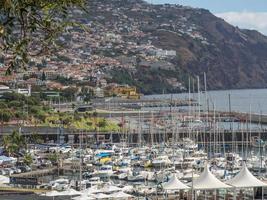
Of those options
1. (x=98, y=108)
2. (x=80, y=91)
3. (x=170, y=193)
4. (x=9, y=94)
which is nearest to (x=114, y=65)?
(x=80, y=91)

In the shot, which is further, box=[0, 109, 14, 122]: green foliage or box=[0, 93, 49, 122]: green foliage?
box=[0, 93, 49, 122]: green foliage

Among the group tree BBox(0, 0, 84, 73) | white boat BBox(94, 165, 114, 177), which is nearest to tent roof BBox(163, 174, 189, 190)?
white boat BBox(94, 165, 114, 177)

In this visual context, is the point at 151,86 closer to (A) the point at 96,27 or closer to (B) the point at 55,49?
(A) the point at 96,27

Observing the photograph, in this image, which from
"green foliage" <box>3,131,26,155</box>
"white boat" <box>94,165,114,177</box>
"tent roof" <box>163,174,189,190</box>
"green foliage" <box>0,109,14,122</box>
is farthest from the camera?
"green foliage" <box>0,109,14,122</box>

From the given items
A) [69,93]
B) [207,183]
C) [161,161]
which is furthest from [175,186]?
[69,93]

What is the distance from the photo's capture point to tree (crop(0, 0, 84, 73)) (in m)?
3.98

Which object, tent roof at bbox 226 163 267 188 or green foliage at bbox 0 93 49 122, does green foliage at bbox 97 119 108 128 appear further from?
tent roof at bbox 226 163 267 188

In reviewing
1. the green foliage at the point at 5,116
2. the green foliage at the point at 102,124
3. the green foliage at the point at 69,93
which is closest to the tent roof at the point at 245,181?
the green foliage at the point at 5,116

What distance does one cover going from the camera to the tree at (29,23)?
13.1 ft

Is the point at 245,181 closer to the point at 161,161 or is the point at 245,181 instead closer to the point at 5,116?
the point at 161,161

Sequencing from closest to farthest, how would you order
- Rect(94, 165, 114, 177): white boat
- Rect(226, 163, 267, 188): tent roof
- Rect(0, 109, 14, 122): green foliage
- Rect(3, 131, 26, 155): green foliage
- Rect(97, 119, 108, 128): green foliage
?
1. Rect(3, 131, 26, 155): green foliage
2. Rect(226, 163, 267, 188): tent roof
3. Rect(94, 165, 114, 177): white boat
4. Rect(0, 109, 14, 122): green foliage
5. Rect(97, 119, 108, 128): green foliage

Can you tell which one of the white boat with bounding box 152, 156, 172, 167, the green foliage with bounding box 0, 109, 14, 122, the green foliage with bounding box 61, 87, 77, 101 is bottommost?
the white boat with bounding box 152, 156, 172, 167

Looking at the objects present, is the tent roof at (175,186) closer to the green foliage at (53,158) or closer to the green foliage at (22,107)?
the green foliage at (53,158)

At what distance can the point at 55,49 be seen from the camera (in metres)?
4.27
